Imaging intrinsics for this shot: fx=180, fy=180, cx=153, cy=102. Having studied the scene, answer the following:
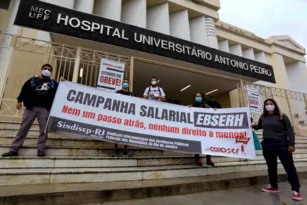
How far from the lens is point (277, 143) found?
304 centimetres

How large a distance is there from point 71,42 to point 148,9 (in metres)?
6.16

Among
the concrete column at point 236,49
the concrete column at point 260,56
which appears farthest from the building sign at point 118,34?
the concrete column at point 260,56

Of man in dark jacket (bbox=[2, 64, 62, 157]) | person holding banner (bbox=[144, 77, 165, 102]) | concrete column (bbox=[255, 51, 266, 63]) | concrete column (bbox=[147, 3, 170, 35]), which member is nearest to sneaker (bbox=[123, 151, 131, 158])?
man in dark jacket (bbox=[2, 64, 62, 157])

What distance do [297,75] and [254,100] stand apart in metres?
10.0

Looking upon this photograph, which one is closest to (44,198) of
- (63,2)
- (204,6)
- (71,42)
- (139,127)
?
(139,127)

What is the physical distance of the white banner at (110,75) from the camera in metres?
5.95

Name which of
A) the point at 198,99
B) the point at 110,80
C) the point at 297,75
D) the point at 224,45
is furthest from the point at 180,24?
the point at 297,75

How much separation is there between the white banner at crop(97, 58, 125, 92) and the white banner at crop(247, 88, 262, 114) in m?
5.77

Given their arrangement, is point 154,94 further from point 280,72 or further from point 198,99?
point 280,72

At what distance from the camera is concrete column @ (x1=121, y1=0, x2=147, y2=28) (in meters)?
9.39

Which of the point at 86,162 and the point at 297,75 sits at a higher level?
the point at 297,75

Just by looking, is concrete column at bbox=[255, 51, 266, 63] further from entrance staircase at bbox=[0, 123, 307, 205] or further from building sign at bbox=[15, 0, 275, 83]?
entrance staircase at bbox=[0, 123, 307, 205]

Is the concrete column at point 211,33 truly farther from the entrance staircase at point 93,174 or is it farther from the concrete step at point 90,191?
the concrete step at point 90,191

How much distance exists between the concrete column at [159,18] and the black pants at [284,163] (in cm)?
831
